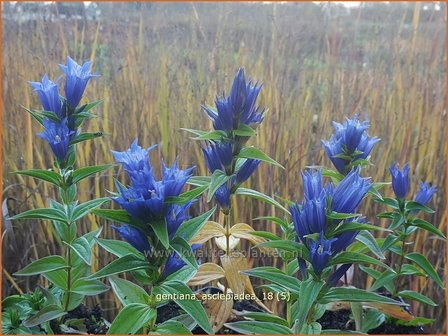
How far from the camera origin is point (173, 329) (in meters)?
0.90

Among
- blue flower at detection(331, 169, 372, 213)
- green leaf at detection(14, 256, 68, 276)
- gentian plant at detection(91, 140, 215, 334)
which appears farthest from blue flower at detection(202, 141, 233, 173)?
green leaf at detection(14, 256, 68, 276)

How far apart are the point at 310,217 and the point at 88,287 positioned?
0.44 meters

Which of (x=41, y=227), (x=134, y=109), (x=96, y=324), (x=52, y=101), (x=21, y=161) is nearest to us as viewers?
(x=52, y=101)

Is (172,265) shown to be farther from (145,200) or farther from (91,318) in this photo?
(91,318)

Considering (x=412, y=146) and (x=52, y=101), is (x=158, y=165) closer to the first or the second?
(x=52, y=101)

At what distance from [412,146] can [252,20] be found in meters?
1.08

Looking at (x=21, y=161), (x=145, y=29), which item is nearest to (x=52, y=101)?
(x=21, y=161)

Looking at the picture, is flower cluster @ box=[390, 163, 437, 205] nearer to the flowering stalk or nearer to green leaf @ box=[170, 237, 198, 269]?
green leaf @ box=[170, 237, 198, 269]

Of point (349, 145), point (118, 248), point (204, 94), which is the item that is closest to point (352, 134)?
point (349, 145)

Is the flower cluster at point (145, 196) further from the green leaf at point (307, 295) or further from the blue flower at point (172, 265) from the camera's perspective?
the green leaf at point (307, 295)

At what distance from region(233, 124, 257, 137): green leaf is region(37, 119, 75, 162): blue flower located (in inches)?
11.3

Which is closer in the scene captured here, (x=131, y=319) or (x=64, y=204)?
(x=131, y=319)

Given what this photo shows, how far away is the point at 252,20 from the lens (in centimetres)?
253

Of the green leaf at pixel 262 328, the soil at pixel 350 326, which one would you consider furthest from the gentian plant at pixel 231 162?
the soil at pixel 350 326
